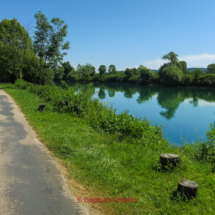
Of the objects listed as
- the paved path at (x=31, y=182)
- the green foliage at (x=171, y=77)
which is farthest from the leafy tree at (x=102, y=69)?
the paved path at (x=31, y=182)

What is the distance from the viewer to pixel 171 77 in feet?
226

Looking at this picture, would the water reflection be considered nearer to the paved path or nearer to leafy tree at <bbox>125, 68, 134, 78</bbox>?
the paved path

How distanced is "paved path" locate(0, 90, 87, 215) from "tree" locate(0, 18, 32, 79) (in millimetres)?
25100

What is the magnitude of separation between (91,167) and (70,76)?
106688 millimetres

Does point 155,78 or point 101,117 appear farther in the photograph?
point 155,78

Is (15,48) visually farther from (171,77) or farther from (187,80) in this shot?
(187,80)

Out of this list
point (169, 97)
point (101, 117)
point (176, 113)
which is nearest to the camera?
point (101, 117)

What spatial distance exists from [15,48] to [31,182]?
1122 inches

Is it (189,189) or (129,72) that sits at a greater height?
(129,72)

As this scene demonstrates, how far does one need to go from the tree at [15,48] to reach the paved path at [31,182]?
25100mm

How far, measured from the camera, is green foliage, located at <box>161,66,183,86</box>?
6806 centimetres

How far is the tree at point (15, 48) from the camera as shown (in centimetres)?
2694

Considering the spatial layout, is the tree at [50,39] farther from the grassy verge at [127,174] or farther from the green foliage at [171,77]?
the green foliage at [171,77]

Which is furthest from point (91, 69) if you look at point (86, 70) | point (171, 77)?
point (171, 77)
